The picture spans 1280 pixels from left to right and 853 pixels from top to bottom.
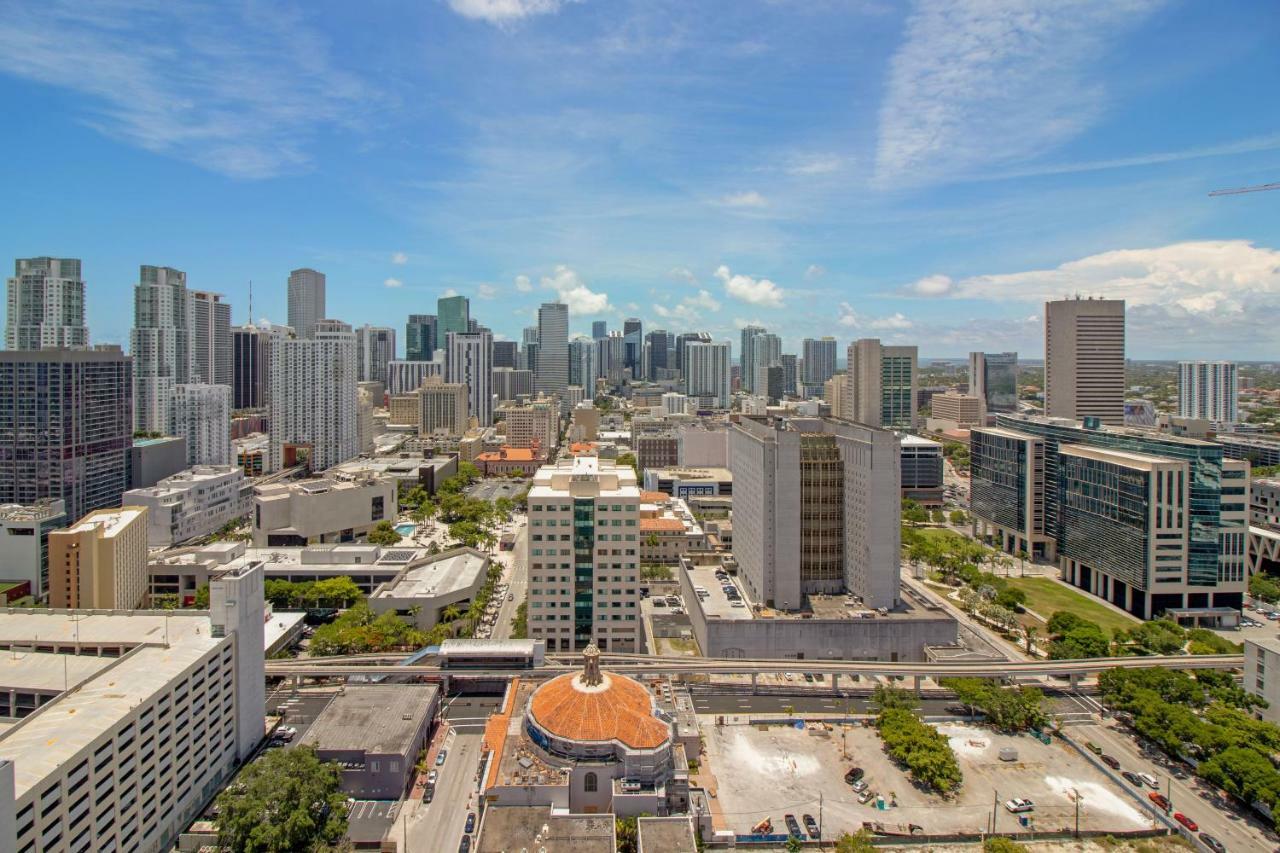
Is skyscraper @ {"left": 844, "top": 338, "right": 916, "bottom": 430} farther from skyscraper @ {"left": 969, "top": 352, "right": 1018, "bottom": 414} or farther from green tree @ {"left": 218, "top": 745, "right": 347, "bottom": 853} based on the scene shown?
green tree @ {"left": 218, "top": 745, "right": 347, "bottom": 853}

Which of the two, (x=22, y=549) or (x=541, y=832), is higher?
(x=22, y=549)

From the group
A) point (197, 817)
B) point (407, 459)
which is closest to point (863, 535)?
point (197, 817)

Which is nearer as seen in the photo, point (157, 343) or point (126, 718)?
point (126, 718)

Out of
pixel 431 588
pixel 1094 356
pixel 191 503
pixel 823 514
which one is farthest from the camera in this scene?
pixel 1094 356

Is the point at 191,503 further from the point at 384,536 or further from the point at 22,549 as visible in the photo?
the point at 22,549

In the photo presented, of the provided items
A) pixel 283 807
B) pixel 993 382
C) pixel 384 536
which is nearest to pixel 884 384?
pixel 993 382

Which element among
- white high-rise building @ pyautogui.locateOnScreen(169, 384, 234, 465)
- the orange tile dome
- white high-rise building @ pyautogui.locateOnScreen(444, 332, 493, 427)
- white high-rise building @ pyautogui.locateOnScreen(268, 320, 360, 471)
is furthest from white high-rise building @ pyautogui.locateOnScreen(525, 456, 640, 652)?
white high-rise building @ pyautogui.locateOnScreen(444, 332, 493, 427)

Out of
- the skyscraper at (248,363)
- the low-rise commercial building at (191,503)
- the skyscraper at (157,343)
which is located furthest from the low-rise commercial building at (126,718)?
the skyscraper at (248,363)
